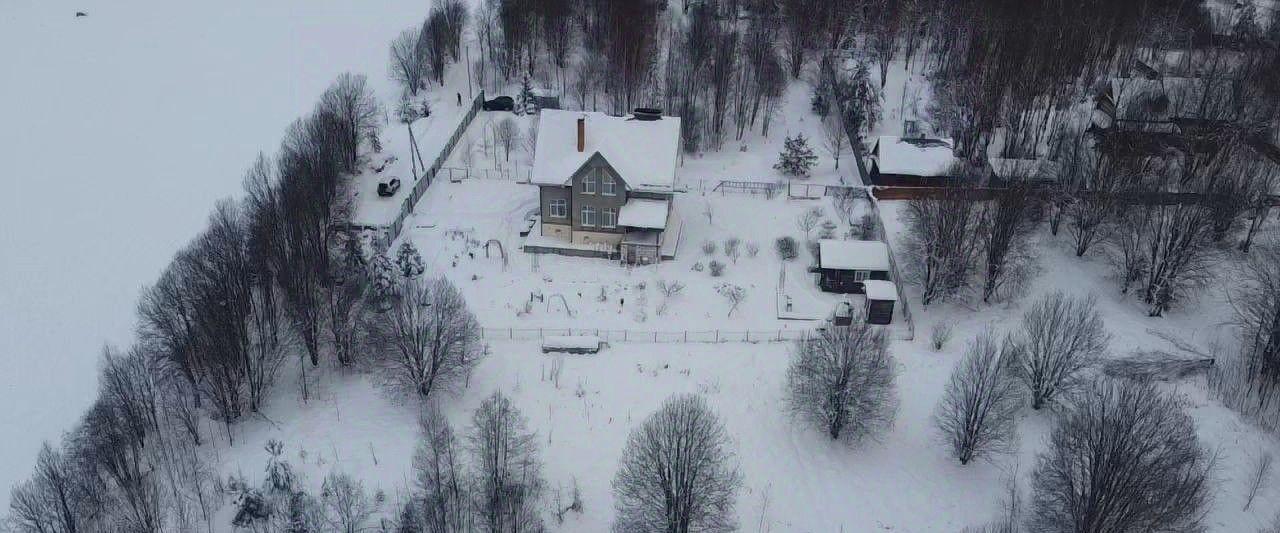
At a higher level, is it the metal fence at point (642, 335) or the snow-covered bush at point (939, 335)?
the snow-covered bush at point (939, 335)

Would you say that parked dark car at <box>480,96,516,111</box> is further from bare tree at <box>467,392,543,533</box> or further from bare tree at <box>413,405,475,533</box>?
bare tree at <box>413,405,475,533</box>

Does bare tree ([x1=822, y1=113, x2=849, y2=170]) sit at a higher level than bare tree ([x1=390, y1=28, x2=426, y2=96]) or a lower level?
lower

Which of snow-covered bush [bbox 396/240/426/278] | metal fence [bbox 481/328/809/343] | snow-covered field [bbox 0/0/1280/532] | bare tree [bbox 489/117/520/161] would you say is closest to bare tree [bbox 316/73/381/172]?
snow-covered field [bbox 0/0/1280/532]

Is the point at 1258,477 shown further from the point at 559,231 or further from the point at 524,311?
the point at 559,231

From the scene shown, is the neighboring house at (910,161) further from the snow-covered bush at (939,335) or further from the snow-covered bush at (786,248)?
the snow-covered bush at (939,335)

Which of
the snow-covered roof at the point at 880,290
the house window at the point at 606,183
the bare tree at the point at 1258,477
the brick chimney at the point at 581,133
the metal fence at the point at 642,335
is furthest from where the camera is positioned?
the brick chimney at the point at 581,133

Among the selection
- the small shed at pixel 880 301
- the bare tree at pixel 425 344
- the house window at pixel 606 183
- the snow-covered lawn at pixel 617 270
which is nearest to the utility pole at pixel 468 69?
the snow-covered lawn at pixel 617 270
